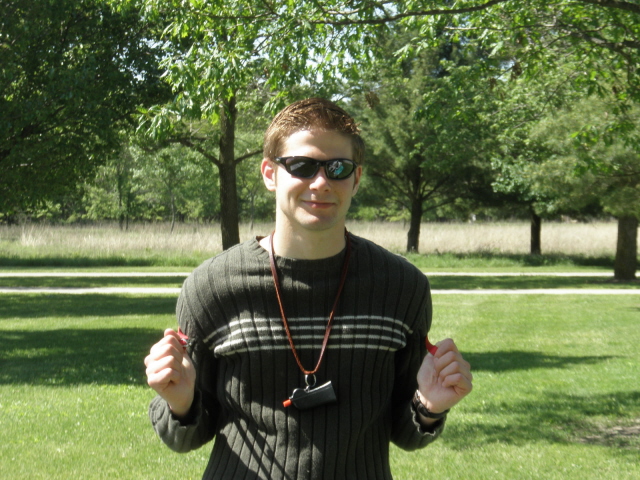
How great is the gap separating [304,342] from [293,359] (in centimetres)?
5

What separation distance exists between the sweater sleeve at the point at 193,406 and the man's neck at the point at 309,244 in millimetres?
276

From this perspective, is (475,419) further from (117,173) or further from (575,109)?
(117,173)

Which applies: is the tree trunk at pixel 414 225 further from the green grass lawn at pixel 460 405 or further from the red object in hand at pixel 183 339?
the red object in hand at pixel 183 339

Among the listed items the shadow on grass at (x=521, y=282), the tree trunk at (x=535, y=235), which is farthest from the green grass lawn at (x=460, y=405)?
the tree trunk at (x=535, y=235)

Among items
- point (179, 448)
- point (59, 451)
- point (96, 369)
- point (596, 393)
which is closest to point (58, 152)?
point (96, 369)

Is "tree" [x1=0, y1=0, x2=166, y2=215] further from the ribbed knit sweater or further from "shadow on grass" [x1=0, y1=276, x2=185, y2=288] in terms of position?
the ribbed knit sweater

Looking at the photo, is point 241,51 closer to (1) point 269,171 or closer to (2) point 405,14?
(2) point 405,14

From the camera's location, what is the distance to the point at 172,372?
6.59 feet

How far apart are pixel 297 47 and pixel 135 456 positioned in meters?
3.89

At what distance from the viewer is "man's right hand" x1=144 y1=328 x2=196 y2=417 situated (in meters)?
2.01

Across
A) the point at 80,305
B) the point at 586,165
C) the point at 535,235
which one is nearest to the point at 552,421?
the point at 586,165

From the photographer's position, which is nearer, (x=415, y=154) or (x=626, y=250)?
(x=626, y=250)

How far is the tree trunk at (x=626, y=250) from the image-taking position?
21.8m

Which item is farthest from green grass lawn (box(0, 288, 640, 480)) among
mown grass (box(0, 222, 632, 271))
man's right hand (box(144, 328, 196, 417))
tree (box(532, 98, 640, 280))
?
mown grass (box(0, 222, 632, 271))
